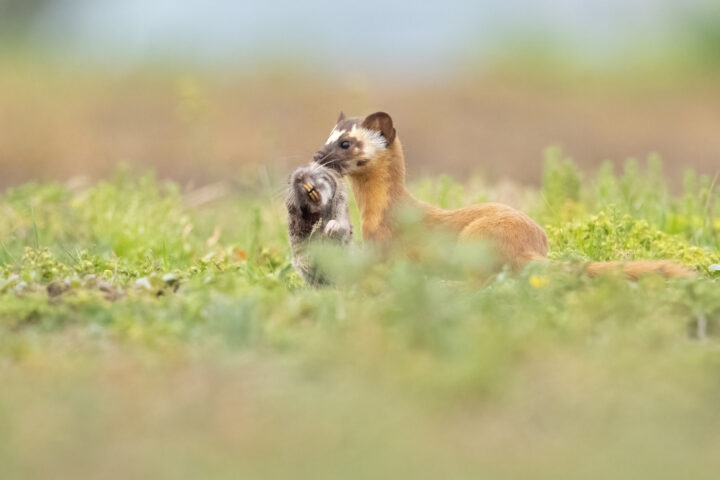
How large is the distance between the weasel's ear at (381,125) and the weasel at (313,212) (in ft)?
1.38

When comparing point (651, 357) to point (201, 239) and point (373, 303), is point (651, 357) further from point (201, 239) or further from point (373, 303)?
point (201, 239)

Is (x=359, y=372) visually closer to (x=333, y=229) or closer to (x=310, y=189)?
(x=333, y=229)

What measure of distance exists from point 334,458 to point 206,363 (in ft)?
3.33

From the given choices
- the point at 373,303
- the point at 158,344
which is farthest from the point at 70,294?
the point at 373,303

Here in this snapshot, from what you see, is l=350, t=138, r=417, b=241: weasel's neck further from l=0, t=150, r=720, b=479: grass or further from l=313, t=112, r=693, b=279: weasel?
l=0, t=150, r=720, b=479: grass

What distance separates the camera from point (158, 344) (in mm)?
4754

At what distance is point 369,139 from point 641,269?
5.84 feet

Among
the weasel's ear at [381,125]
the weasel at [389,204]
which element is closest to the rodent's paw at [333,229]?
the weasel at [389,204]

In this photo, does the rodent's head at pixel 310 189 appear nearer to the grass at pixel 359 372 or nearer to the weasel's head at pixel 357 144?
the weasel's head at pixel 357 144

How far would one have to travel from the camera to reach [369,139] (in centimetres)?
700

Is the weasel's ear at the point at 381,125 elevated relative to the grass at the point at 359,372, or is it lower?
elevated

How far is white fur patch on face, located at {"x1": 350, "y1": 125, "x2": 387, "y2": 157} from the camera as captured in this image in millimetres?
6973

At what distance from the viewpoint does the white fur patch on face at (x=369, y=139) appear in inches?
275

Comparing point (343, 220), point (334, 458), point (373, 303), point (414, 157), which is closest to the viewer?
point (334, 458)
